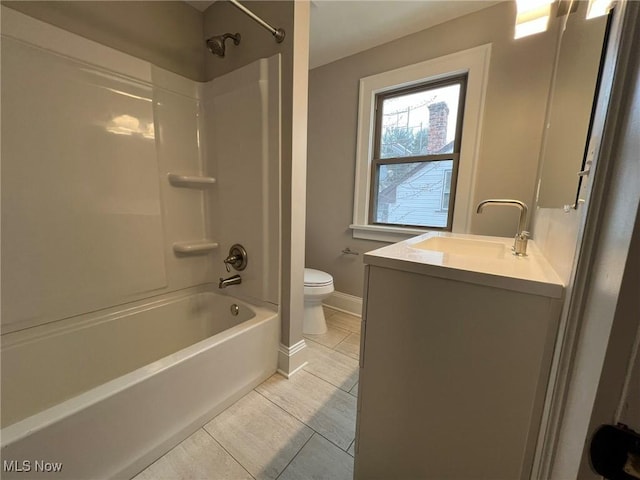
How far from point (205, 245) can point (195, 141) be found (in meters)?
0.73

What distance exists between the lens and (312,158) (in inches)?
96.8

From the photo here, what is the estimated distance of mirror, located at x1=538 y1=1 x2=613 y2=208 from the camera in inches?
25.3

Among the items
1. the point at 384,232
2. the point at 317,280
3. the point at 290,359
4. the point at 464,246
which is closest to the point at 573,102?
the point at 464,246

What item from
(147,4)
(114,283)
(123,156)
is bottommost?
(114,283)

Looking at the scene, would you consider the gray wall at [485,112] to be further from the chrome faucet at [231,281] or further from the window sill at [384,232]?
the chrome faucet at [231,281]

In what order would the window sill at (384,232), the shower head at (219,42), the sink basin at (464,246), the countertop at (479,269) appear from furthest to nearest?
the window sill at (384,232)
the shower head at (219,42)
the sink basin at (464,246)
the countertop at (479,269)

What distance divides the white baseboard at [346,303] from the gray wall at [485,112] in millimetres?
77

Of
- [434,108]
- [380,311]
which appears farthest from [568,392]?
[434,108]

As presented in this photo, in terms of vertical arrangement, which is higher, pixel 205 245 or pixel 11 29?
pixel 11 29

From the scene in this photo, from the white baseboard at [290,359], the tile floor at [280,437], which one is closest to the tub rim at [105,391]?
the white baseboard at [290,359]

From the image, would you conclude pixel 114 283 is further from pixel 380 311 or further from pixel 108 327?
pixel 380 311

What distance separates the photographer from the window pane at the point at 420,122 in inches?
72.3

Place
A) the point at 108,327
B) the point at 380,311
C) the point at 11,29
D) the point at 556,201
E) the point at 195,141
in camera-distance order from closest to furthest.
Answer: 1. the point at 380,311
2. the point at 556,201
3. the point at 11,29
4. the point at 108,327
5. the point at 195,141

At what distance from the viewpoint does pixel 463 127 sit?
1722mm
